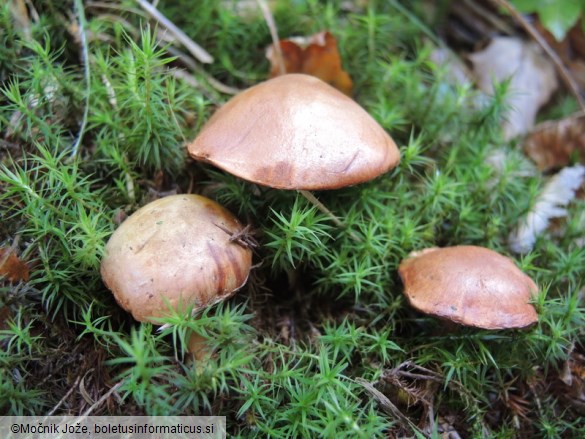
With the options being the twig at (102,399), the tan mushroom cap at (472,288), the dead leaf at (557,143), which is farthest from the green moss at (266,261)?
the dead leaf at (557,143)

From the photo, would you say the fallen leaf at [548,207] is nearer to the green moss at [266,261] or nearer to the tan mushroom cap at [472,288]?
the green moss at [266,261]

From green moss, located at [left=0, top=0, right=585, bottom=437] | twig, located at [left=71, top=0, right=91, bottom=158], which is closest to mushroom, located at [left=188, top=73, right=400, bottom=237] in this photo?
green moss, located at [left=0, top=0, right=585, bottom=437]

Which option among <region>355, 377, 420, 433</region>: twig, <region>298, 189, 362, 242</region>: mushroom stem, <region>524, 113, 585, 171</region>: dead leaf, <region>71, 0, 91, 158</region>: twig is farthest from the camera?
<region>524, 113, 585, 171</region>: dead leaf

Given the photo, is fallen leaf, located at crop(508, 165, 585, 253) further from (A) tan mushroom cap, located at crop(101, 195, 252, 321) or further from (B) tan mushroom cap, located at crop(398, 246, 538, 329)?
(A) tan mushroom cap, located at crop(101, 195, 252, 321)

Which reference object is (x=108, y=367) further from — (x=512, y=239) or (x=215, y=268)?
(x=512, y=239)

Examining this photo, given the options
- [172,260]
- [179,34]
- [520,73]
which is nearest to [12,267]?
[172,260]

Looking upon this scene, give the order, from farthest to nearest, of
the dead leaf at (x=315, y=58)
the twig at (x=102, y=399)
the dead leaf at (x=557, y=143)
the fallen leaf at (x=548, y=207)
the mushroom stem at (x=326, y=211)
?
the dead leaf at (x=557, y=143) < the dead leaf at (x=315, y=58) < the fallen leaf at (x=548, y=207) < the mushroom stem at (x=326, y=211) < the twig at (x=102, y=399)
